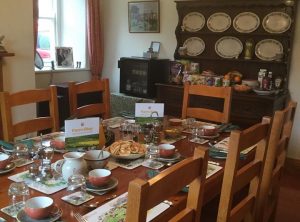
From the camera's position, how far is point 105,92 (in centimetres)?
252

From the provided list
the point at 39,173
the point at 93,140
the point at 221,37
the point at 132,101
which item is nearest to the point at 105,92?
the point at 93,140

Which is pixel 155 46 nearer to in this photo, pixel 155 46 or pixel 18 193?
pixel 155 46

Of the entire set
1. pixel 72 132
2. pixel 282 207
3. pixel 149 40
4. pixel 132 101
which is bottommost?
pixel 282 207

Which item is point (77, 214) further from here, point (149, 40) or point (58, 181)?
point (149, 40)

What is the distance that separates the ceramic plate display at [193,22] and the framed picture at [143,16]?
441 mm

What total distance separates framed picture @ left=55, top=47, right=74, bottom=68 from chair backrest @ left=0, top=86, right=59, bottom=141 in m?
2.44

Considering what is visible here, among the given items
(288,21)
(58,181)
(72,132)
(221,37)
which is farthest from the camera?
(221,37)

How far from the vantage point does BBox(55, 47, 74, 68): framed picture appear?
4.41 m

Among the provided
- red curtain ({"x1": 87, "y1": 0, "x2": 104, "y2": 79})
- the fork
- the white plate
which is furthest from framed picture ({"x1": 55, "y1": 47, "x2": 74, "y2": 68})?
the fork

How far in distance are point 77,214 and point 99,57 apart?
3831 mm

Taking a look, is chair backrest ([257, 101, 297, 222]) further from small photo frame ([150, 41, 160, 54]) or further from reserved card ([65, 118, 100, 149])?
small photo frame ([150, 41, 160, 54])

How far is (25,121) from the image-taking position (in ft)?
6.46

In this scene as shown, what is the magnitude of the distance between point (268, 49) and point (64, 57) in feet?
8.61

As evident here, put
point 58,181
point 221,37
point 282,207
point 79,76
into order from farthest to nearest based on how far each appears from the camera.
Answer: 1. point 79,76
2. point 221,37
3. point 282,207
4. point 58,181
